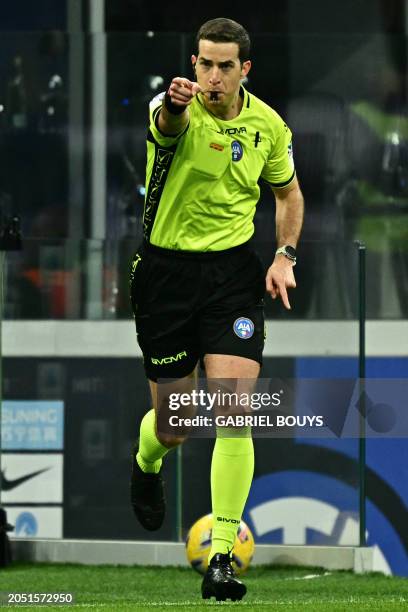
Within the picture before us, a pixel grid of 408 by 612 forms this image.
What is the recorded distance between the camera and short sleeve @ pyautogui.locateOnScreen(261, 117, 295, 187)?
23.3ft

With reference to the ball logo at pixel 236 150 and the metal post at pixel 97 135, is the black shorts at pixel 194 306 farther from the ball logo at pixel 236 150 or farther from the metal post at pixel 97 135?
the metal post at pixel 97 135

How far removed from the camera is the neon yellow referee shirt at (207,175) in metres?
6.82

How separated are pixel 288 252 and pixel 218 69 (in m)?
0.91

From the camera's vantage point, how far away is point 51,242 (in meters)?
10.1

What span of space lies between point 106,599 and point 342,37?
5.84 meters

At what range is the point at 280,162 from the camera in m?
7.13

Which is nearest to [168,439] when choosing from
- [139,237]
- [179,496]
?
[179,496]

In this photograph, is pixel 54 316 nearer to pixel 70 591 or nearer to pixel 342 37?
pixel 70 591

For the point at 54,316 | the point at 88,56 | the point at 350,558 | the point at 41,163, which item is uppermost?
the point at 88,56

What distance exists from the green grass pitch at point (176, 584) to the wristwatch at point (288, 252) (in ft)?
4.88

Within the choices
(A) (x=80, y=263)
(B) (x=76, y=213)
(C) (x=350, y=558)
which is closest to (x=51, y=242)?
(A) (x=80, y=263)

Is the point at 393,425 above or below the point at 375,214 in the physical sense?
below

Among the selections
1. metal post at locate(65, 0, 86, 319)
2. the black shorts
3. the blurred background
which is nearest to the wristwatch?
the black shorts

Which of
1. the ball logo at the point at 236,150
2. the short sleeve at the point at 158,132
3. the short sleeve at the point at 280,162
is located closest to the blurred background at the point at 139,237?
the short sleeve at the point at 280,162
